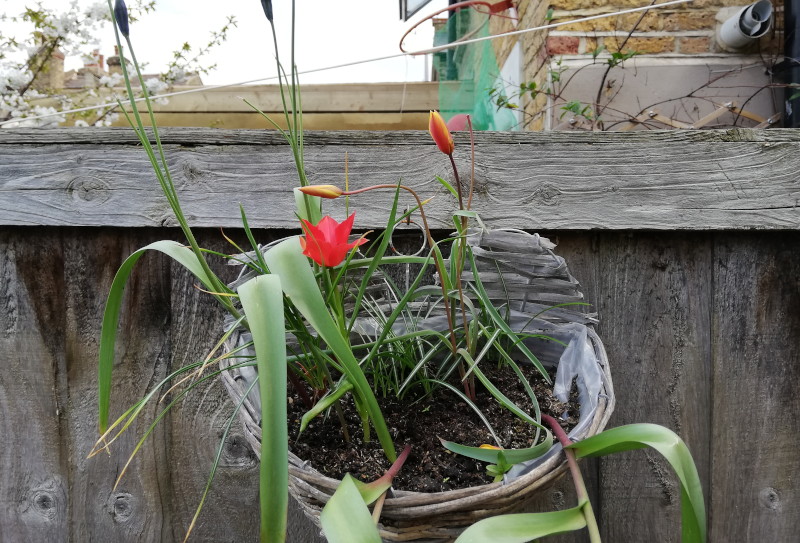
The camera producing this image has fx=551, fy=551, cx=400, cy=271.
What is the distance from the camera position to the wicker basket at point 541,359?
0.44m

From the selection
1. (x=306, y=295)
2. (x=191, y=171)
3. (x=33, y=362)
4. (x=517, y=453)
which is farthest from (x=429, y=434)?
(x=33, y=362)

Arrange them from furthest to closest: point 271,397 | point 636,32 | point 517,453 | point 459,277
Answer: point 636,32
point 459,277
point 517,453
point 271,397

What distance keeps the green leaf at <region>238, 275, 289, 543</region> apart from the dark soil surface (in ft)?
0.59

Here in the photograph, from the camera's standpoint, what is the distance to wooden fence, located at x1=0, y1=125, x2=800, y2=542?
79 centimetres

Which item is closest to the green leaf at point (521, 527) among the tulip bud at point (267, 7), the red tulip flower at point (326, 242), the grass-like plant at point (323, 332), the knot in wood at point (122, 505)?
the grass-like plant at point (323, 332)

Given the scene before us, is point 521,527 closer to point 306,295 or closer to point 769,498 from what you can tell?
point 306,295

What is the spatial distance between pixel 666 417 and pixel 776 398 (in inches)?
6.4

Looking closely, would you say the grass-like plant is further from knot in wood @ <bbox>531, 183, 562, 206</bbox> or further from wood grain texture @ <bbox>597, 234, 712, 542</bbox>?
wood grain texture @ <bbox>597, 234, 712, 542</bbox>

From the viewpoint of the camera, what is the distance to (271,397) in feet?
1.14

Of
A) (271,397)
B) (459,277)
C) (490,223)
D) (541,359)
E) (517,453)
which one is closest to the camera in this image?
(271,397)

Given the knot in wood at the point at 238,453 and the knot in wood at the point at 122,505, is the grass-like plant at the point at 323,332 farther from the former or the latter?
the knot in wood at the point at 122,505

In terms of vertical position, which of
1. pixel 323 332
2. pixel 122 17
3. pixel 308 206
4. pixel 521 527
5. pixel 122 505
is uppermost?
pixel 122 17

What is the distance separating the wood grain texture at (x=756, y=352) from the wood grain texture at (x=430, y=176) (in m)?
0.06

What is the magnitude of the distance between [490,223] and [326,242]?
0.37 metres
